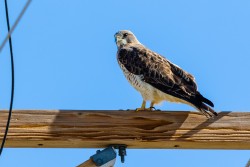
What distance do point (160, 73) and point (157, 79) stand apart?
2.2 inches

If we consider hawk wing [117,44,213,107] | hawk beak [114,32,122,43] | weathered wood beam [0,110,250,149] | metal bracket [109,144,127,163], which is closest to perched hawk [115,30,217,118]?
hawk wing [117,44,213,107]

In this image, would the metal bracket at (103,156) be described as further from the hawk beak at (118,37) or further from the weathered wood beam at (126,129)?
the hawk beak at (118,37)

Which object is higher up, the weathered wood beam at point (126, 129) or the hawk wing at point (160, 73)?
the hawk wing at point (160, 73)

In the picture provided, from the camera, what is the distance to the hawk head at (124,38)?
7.55m

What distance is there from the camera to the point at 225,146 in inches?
174

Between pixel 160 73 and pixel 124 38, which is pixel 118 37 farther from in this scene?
pixel 160 73

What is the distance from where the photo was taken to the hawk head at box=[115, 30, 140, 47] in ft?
24.8

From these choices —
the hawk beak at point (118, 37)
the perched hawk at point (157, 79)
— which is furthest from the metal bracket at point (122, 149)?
the hawk beak at point (118, 37)

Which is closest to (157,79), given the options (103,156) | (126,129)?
(126,129)

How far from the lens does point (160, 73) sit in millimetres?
5797

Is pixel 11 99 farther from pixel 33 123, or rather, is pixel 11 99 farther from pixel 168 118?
pixel 168 118

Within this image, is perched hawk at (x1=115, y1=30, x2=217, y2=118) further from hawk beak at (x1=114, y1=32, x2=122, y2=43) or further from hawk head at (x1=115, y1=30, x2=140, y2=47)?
hawk beak at (x1=114, y1=32, x2=122, y2=43)

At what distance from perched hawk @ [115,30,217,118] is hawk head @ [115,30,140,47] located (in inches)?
23.2

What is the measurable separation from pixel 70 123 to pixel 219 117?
0.92m
